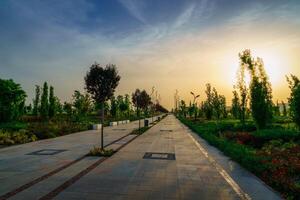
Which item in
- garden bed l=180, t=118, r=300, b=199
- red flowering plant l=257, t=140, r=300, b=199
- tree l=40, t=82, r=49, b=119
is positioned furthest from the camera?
tree l=40, t=82, r=49, b=119

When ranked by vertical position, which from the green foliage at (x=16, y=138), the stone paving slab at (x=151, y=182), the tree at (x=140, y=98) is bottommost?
the stone paving slab at (x=151, y=182)

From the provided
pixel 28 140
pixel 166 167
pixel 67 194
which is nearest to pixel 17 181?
pixel 67 194

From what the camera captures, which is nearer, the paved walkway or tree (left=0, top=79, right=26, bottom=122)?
the paved walkway

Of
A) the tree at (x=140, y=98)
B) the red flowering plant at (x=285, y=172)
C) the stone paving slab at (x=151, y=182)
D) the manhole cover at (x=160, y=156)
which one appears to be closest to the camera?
the stone paving slab at (x=151, y=182)

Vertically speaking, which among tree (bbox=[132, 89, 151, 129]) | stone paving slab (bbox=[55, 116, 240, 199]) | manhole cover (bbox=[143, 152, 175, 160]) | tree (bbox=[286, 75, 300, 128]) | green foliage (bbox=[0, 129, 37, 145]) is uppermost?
tree (bbox=[132, 89, 151, 129])

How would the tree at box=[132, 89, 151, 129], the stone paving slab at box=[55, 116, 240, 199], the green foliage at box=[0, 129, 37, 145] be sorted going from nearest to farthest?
the stone paving slab at box=[55, 116, 240, 199]
the green foliage at box=[0, 129, 37, 145]
the tree at box=[132, 89, 151, 129]

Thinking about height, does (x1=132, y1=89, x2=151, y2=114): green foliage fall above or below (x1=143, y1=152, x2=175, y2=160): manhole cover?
above

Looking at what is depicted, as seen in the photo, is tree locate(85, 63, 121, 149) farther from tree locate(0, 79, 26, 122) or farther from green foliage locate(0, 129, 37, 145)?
tree locate(0, 79, 26, 122)

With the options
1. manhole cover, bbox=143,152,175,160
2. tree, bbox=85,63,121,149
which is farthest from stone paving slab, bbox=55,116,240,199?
tree, bbox=85,63,121,149

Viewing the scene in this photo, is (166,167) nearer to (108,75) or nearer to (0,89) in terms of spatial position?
(108,75)

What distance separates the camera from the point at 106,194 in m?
6.39

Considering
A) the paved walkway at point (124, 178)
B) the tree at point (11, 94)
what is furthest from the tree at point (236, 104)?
the tree at point (11, 94)

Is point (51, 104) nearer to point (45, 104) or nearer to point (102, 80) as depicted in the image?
point (45, 104)

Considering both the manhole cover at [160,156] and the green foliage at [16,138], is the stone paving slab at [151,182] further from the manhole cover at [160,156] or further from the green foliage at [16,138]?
the green foliage at [16,138]
